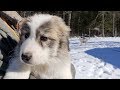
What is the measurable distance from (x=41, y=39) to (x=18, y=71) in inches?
9.7

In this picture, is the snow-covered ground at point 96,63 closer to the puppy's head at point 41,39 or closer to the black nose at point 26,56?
the puppy's head at point 41,39

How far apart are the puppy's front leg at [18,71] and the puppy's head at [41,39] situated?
0.38 ft

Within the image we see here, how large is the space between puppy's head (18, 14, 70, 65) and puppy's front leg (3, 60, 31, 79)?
116 millimetres

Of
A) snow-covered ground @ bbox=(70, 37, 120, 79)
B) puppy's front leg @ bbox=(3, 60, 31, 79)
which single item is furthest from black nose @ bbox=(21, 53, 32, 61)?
snow-covered ground @ bbox=(70, 37, 120, 79)

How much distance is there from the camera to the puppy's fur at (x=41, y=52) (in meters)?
1.84

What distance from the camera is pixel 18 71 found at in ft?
6.22

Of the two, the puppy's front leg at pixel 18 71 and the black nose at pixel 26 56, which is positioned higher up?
the black nose at pixel 26 56

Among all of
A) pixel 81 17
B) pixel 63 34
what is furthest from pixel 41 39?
pixel 81 17

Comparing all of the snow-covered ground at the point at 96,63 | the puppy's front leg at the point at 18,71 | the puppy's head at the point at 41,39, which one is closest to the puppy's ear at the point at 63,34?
the puppy's head at the point at 41,39

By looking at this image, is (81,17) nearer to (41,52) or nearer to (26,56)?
(41,52)

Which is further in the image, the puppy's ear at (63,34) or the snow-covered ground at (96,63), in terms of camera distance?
the snow-covered ground at (96,63)

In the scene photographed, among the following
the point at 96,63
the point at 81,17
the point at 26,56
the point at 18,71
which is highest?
the point at 81,17
